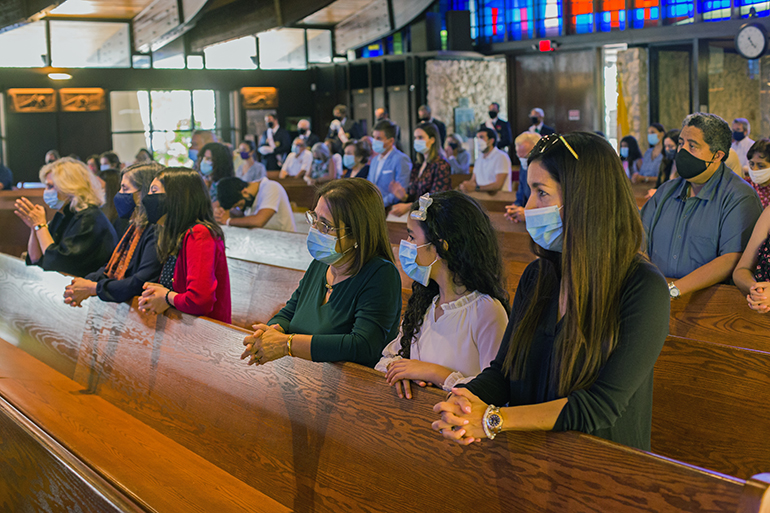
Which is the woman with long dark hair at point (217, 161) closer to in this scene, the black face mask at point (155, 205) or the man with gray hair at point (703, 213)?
the black face mask at point (155, 205)

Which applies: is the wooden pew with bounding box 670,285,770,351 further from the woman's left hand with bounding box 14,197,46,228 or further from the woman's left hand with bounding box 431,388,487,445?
the woman's left hand with bounding box 14,197,46,228

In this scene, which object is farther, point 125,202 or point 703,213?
point 125,202

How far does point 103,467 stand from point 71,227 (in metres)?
2.46

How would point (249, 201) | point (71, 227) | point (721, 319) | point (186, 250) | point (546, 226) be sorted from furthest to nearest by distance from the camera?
1. point (249, 201)
2. point (71, 227)
3. point (186, 250)
4. point (721, 319)
5. point (546, 226)

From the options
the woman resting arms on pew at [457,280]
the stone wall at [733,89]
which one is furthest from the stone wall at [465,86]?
the woman resting arms on pew at [457,280]

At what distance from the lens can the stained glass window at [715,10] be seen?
11.7 m

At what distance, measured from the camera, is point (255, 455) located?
2574 millimetres

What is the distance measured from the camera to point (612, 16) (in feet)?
43.9

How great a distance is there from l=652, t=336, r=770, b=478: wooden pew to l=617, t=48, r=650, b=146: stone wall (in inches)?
451

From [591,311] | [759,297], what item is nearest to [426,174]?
[759,297]

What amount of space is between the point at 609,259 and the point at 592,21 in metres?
13.3

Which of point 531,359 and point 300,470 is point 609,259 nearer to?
point 531,359

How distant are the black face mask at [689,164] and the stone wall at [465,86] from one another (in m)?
12.5

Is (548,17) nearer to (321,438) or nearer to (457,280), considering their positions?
(457,280)
